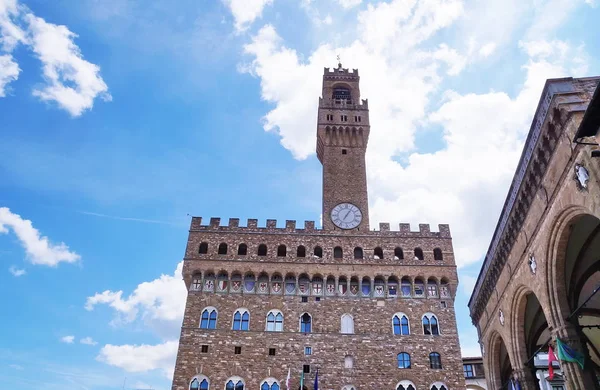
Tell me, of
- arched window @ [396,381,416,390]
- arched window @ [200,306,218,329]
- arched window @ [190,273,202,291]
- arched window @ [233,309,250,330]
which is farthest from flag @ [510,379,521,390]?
arched window @ [190,273,202,291]

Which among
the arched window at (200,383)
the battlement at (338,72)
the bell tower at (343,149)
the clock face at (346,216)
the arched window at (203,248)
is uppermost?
the battlement at (338,72)

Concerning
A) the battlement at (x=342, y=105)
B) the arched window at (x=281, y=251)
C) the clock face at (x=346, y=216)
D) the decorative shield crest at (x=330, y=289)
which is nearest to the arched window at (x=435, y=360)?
the decorative shield crest at (x=330, y=289)

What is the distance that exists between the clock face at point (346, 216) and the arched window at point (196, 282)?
32.9ft

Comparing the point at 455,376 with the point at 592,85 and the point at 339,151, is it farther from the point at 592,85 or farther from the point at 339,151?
the point at 592,85

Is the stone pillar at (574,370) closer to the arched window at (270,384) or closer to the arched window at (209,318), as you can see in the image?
the arched window at (270,384)

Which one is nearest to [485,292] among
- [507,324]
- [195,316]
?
[507,324]

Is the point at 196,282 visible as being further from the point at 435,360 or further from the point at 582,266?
the point at 582,266

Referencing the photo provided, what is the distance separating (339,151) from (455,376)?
59.3 feet

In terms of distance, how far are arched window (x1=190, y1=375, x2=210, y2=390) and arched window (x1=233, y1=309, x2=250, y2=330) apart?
11.1ft

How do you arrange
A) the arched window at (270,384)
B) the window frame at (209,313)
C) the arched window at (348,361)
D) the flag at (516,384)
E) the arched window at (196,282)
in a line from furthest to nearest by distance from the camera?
the arched window at (196,282)
the window frame at (209,313)
the arched window at (348,361)
the arched window at (270,384)
the flag at (516,384)

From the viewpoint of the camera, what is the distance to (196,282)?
30.3m

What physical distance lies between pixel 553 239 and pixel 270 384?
61.7 feet

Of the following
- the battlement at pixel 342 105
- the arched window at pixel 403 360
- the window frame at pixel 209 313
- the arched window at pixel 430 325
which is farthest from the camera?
the battlement at pixel 342 105

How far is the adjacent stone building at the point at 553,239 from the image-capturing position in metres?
11.5
